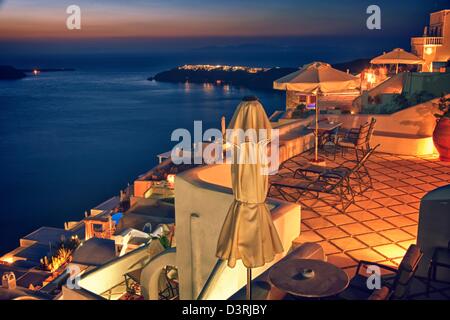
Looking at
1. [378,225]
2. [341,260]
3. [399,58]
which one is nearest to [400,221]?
[378,225]

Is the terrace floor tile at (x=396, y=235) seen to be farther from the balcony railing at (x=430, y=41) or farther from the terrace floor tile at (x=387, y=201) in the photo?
the balcony railing at (x=430, y=41)

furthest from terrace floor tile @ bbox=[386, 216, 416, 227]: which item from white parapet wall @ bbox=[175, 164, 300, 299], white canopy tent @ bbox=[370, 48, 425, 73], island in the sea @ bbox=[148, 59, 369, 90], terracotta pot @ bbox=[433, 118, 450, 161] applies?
island in the sea @ bbox=[148, 59, 369, 90]

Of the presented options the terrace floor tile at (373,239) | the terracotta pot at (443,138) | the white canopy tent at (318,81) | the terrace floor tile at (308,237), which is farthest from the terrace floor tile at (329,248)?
the terracotta pot at (443,138)

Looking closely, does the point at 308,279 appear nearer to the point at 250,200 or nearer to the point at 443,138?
the point at 250,200

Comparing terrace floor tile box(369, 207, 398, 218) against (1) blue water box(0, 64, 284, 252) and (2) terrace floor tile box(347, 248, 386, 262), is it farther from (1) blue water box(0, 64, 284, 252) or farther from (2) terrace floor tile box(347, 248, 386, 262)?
(1) blue water box(0, 64, 284, 252)

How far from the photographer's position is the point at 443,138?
8.30 meters

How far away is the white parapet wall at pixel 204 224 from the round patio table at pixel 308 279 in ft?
2.51

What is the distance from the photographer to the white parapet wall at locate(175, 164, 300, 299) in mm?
4469

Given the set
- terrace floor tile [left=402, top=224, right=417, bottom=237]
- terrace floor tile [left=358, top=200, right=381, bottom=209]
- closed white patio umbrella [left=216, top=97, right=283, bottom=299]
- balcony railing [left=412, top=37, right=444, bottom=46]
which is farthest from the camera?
balcony railing [left=412, top=37, right=444, bottom=46]

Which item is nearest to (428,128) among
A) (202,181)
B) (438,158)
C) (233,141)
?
(438,158)

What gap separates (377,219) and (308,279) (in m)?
2.88

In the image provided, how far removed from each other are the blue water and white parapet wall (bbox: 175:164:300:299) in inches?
1561

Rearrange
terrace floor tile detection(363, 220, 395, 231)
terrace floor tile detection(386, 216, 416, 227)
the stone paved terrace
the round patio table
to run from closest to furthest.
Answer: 1. the round patio table
2. the stone paved terrace
3. terrace floor tile detection(363, 220, 395, 231)
4. terrace floor tile detection(386, 216, 416, 227)

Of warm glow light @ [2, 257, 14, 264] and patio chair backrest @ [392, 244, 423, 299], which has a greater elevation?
patio chair backrest @ [392, 244, 423, 299]
